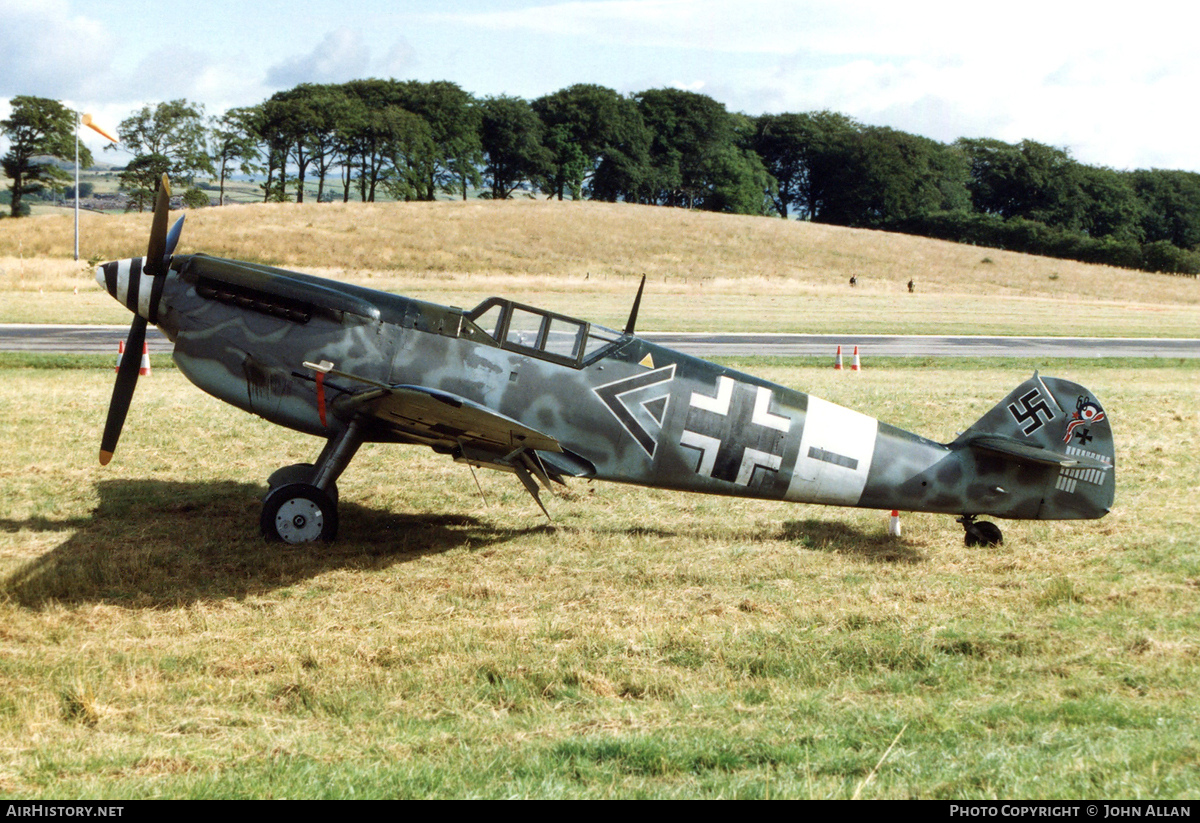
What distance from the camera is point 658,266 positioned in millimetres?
70438

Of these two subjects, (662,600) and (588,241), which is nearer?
(662,600)

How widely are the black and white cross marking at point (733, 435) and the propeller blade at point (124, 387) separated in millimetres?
5477

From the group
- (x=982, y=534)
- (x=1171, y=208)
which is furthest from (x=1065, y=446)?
(x=1171, y=208)

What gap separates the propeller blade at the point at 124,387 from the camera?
9578mm

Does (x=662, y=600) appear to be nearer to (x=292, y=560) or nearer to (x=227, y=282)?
(x=292, y=560)

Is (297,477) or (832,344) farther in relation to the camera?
(832,344)

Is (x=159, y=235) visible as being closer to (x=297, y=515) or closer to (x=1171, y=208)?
(x=297, y=515)

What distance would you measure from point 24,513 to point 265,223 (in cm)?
6913

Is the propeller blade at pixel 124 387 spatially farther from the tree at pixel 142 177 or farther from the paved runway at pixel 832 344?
the tree at pixel 142 177

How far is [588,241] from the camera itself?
254 ft

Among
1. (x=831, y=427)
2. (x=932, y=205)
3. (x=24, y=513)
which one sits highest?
(x=932, y=205)

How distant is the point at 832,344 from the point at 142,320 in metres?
23.4

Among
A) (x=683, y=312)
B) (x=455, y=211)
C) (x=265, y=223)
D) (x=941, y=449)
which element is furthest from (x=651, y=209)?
(x=941, y=449)

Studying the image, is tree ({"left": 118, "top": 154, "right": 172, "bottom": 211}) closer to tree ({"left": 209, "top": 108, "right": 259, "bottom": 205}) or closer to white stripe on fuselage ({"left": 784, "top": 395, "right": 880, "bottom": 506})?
tree ({"left": 209, "top": 108, "right": 259, "bottom": 205})
